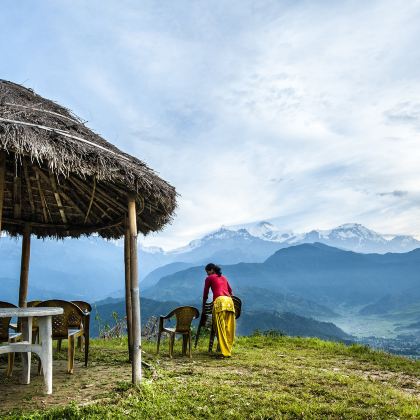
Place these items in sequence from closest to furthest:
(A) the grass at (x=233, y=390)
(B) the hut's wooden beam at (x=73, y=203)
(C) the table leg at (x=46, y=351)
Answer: (A) the grass at (x=233, y=390) → (C) the table leg at (x=46, y=351) → (B) the hut's wooden beam at (x=73, y=203)

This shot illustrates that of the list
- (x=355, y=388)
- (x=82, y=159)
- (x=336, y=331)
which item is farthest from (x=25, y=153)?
(x=336, y=331)

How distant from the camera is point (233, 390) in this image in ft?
16.6

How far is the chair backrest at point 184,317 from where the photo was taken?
769 centimetres

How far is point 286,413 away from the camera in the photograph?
4.27 m

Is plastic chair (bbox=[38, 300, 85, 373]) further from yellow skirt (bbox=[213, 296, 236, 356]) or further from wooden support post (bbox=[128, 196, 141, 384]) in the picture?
yellow skirt (bbox=[213, 296, 236, 356])

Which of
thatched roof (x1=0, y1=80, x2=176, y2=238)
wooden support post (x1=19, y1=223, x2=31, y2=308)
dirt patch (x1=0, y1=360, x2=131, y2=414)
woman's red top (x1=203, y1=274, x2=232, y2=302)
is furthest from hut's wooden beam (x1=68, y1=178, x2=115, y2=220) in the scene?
dirt patch (x1=0, y1=360, x2=131, y2=414)

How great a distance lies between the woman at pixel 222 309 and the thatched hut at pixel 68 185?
1374 millimetres

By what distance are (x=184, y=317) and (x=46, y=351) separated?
3.06 m

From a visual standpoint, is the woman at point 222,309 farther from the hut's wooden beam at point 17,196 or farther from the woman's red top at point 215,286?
the hut's wooden beam at point 17,196

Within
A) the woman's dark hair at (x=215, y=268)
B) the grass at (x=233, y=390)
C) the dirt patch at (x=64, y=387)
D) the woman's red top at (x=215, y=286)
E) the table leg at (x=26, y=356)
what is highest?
the woman's dark hair at (x=215, y=268)

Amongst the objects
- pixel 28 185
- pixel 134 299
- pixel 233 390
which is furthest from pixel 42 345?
pixel 28 185

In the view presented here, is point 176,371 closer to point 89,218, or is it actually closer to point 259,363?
point 259,363

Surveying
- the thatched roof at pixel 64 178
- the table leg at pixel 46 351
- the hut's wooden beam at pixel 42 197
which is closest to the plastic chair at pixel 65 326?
the table leg at pixel 46 351

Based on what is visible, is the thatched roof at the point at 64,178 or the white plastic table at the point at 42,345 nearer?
the white plastic table at the point at 42,345
